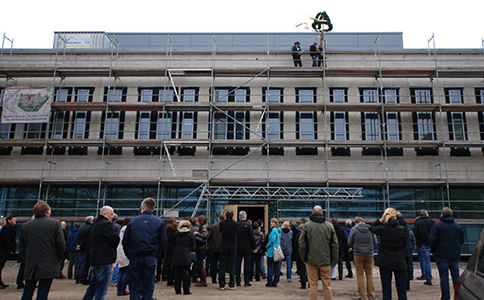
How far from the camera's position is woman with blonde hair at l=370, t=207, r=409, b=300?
23.5ft

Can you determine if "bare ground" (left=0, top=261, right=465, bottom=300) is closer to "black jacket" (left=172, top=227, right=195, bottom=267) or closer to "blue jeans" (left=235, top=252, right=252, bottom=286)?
"blue jeans" (left=235, top=252, right=252, bottom=286)

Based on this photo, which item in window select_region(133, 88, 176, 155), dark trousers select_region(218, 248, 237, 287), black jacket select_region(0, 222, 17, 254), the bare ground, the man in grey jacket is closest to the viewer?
the man in grey jacket

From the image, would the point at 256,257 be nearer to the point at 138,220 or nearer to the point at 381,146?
the point at 138,220

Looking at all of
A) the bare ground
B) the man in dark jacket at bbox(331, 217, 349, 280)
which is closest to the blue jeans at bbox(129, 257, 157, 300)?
the bare ground

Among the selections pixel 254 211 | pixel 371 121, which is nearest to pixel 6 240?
Result: pixel 254 211

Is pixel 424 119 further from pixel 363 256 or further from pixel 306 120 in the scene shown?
pixel 363 256

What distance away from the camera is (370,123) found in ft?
63.6

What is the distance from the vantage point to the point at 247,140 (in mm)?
18453

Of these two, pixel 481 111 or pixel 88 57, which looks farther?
pixel 88 57

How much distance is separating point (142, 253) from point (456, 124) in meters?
17.7

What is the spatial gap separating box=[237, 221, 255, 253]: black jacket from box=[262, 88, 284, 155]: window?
835 cm

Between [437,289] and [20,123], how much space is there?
19.4m

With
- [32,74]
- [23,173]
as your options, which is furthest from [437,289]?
[32,74]

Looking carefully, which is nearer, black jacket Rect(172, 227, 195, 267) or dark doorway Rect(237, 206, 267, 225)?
black jacket Rect(172, 227, 195, 267)
